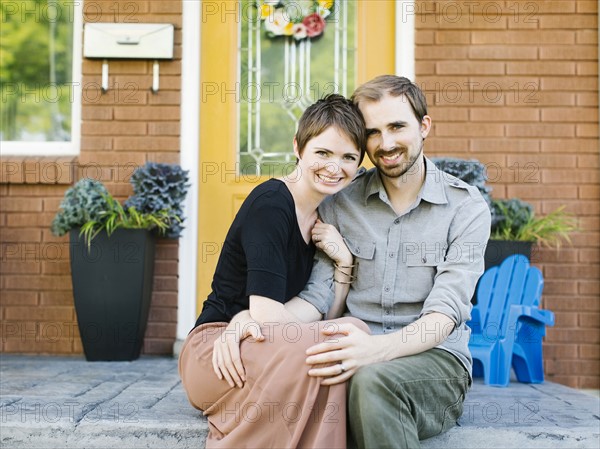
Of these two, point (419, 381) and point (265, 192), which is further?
point (265, 192)

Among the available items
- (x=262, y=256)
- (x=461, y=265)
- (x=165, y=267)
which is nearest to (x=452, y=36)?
(x=165, y=267)

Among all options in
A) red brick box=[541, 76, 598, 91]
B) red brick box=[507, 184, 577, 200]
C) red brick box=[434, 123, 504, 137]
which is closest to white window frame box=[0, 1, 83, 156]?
red brick box=[434, 123, 504, 137]

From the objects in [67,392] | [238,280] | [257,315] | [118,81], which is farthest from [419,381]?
[118,81]

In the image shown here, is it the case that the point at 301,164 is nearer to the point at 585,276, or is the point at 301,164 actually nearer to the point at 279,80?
the point at 279,80

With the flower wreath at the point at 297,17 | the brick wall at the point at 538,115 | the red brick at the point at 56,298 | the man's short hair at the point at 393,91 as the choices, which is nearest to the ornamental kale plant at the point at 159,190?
the red brick at the point at 56,298

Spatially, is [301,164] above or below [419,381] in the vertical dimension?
above

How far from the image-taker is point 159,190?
3.64m

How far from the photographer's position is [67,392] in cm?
280

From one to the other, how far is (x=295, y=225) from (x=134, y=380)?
1386 mm

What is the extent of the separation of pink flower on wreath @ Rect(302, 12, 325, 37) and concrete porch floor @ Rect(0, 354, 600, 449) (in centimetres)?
212

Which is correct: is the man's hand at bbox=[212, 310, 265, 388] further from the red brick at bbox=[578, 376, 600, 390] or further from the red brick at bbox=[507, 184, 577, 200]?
the red brick at bbox=[578, 376, 600, 390]

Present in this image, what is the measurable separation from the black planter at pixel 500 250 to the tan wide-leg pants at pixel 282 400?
1.64m

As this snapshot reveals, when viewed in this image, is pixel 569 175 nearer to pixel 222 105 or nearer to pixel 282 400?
pixel 222 105

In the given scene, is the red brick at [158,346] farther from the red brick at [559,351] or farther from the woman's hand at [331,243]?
the red brick at [559,351]
